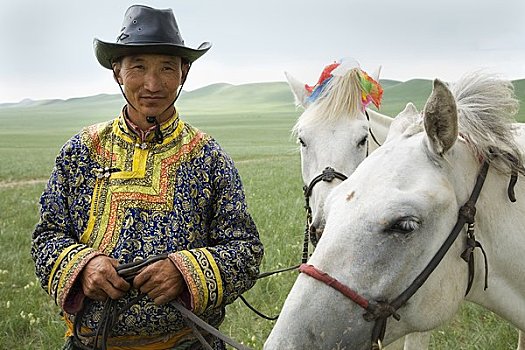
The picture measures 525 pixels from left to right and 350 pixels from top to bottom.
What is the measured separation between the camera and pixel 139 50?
2.25 metres

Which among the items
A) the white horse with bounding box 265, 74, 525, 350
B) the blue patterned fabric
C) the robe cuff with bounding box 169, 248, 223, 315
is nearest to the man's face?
the blue patterned fabric

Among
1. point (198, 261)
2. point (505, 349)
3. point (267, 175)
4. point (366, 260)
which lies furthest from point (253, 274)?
point (267, 175)

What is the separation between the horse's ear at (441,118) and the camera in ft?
5.95

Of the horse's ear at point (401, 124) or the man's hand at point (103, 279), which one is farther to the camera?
the horse's ear at point (401, 124)

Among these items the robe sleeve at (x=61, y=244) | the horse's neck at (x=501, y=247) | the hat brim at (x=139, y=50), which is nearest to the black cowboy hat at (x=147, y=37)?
the hat brim at (x=139, y=50)

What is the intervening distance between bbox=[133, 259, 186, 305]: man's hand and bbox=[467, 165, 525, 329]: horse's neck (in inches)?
51.6

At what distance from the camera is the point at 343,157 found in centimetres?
374

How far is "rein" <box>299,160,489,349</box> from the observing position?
174 centimetres

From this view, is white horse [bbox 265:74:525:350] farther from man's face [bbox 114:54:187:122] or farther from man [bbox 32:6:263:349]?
man's face [bbox 114:54:187:122]

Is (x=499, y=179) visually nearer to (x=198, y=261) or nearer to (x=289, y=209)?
(x=198, y=261)

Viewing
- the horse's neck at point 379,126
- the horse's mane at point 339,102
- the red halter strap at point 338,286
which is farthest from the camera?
the horse's neck at point 379,126

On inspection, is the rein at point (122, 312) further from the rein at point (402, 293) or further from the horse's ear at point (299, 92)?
the horse's ear at point (299, 92)

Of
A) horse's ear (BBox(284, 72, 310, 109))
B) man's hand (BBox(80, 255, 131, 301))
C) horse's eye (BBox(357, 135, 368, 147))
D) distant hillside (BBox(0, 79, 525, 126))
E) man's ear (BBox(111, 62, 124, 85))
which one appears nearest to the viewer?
man's hand (BBox(80, 255, 131, 301))

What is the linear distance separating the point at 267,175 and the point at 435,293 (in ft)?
53.2
